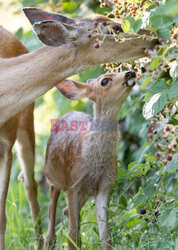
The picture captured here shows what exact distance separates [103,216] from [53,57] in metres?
1.52

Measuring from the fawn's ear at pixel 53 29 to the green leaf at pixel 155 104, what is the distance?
3.88ft

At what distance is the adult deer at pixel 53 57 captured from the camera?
4.58 meters

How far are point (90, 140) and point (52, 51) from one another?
0.91 m

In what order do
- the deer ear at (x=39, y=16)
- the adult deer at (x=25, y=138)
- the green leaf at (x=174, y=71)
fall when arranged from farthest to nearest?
the adult deer at (x=25, y=138), the deer ear at (x=39, y=16), the green leaf at (x=174, y=71)

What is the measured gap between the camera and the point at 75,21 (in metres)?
4.86

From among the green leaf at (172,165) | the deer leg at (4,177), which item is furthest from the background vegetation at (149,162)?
the deer leg at (4,177)

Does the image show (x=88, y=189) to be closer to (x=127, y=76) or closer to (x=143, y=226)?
(x=143, y=226)

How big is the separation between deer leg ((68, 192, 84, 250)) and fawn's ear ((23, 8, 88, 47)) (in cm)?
141

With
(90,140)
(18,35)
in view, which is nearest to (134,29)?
(90,140)

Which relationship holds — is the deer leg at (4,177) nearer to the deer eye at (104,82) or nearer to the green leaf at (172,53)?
the deer eye at (104,82)

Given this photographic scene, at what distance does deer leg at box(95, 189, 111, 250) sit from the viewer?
4613mm

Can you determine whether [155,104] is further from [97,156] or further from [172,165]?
[97,156]

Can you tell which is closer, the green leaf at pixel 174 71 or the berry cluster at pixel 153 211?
the green leaf at pixel 174 71

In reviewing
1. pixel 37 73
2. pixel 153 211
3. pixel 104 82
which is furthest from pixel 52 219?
pixel 37 73
